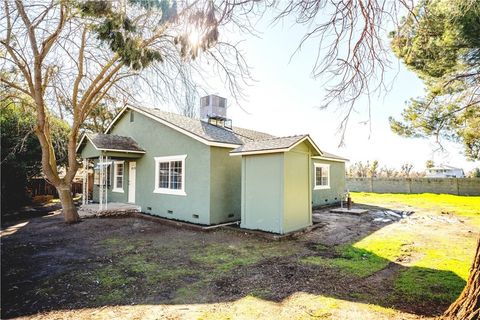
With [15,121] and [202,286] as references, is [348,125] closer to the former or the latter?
[202,286]

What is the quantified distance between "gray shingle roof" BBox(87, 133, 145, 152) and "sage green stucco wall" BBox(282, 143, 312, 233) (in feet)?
25.3

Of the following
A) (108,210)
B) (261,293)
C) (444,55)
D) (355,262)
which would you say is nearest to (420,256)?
(355,262)

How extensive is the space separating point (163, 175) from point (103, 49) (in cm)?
590

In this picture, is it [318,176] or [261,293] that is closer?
[261,293]

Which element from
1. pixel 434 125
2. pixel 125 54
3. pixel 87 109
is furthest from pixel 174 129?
pixel 434 125

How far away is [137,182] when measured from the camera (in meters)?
13.3

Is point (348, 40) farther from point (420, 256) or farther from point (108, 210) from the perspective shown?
point (108, 210)

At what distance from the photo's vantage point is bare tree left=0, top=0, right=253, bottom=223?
11.9 ft

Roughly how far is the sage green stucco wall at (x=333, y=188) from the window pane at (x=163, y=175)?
27.5 ft

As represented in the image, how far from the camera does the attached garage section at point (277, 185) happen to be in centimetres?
863

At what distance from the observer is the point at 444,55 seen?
285 inches

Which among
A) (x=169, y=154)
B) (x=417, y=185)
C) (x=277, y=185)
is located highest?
(x=169, y=154)

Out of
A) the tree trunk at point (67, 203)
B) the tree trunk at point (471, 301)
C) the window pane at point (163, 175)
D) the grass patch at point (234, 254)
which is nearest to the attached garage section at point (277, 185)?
the grass patch at point (234, 254)

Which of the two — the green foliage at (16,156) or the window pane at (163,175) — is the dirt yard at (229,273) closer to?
the window pane at (163,175)
